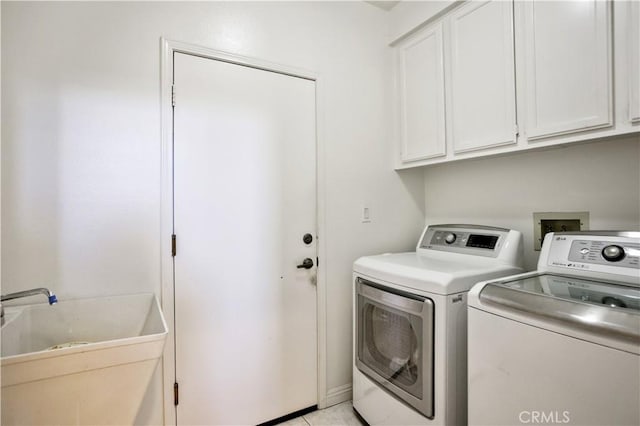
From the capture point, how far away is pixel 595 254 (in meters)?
1.23

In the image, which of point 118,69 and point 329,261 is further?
point 329,261

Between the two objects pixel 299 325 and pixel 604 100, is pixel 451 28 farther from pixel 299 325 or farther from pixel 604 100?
pixel 299 325

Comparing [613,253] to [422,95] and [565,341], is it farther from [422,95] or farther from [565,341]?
[422,95]

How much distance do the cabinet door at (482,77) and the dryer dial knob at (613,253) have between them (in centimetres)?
63

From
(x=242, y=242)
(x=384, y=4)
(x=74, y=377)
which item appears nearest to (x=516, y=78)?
(x=384, y=4)

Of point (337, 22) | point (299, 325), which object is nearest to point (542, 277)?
point (299, 325)

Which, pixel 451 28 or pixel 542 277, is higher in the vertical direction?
pixel 451 28

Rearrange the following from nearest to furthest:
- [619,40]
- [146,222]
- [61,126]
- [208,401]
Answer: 1. [619,40]
2. [61,126]
3. [146,222]
4. [208,401]

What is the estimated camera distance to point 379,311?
5.30 ft

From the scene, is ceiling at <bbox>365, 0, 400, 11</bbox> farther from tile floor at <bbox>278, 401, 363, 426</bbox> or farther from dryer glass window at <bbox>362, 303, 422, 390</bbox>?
tile floor at <bbox>278, 401, 363, 426</bbox>

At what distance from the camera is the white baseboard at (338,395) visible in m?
1.94

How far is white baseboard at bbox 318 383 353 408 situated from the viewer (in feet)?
6.35

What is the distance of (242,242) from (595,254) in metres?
1.61

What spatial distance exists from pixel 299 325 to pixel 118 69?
5.36ft
